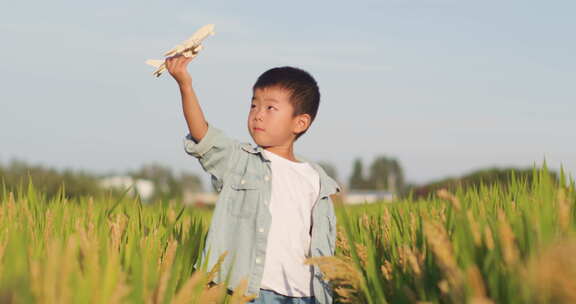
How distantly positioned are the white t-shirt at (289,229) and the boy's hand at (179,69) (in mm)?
713

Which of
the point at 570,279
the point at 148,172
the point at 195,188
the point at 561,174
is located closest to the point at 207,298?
the point at 570,279

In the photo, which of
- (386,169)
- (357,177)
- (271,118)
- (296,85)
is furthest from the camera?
(386,169)

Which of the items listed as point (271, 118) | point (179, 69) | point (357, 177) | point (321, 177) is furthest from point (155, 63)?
point (357, 177)

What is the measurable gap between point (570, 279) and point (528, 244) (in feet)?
1.58

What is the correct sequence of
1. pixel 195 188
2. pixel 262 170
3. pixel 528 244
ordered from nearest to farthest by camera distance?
1. pixel 528 244
2. pixel 262 170
3. pixel 195 188

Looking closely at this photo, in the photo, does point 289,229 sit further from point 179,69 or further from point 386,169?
point 386,169

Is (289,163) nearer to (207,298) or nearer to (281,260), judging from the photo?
(281,260)

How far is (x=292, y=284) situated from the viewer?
329 centimetres

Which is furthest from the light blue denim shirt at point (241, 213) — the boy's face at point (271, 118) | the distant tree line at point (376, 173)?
the distant tree line at point (376, 173)

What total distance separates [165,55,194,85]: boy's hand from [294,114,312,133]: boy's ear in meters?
0.80

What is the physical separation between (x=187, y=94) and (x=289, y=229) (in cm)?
98

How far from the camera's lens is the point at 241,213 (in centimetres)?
336

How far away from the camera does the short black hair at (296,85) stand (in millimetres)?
3582

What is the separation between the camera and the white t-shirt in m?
3.30
